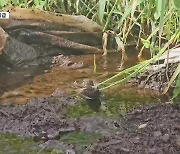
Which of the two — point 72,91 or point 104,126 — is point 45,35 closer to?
point 72,91

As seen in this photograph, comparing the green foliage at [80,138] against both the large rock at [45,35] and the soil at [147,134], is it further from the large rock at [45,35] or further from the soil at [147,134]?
the large rock at [45,35]

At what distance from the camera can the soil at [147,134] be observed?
1.99m

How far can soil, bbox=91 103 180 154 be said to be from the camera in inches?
78.3

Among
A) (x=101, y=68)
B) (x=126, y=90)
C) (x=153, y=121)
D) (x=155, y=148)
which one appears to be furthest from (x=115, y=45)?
(x=155, y=148)

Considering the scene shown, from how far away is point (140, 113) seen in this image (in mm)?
2449

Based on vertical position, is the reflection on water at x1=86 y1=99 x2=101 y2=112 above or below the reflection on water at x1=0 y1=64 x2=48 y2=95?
above

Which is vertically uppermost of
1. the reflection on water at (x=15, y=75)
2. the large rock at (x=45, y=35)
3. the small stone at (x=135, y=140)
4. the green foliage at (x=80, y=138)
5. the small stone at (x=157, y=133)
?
the large rock at (x=45, y=35)

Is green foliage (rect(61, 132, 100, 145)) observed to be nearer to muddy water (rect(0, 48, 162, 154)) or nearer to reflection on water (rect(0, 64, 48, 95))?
muddy water (rect(0, 48, 162, 154))

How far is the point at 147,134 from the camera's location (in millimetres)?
2133

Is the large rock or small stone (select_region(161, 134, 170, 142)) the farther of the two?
the large rock

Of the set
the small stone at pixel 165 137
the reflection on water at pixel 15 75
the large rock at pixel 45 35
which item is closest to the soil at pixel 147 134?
the small stone at pixel 165 137

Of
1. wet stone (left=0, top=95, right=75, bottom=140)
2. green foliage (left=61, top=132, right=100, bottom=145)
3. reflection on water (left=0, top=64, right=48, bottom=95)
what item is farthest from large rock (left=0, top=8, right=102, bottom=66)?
green foliage (left=61, top=132, right=100, bottom=145)

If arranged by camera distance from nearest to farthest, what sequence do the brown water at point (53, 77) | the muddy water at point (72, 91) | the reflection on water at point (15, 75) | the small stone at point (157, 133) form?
the small stone at point (157, 133), the muddy water at point (72, 91), the brown water at point (53, 77), the reflection on water at point (15, 75)

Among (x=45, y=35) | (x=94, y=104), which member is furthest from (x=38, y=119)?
(x=45, y=35)
